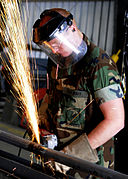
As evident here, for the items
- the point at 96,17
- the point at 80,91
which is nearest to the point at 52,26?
the point at 80,91

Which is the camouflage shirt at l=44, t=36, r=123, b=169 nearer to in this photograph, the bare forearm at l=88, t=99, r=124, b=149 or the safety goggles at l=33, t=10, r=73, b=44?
the bare forearm at l=88, t=99, r=124, b=149

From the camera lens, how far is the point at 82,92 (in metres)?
1.69

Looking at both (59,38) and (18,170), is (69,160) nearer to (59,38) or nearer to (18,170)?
(18,170)

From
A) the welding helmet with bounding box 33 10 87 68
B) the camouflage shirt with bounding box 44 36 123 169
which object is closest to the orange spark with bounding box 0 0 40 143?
the camouflage shirt with bounding box 44 36 123 169

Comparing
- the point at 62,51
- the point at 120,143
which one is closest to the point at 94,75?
the point at 62,51

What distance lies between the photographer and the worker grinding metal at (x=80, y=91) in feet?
5.00

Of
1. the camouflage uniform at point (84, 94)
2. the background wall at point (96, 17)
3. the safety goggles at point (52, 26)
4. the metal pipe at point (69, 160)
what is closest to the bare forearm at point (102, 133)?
the camouflage uniform at point (84, 94)

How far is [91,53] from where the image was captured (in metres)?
1.67

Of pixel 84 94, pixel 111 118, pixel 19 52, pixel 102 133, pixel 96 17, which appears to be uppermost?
pixel 96 17

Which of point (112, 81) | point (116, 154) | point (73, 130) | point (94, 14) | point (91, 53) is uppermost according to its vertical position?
point (94, 14)

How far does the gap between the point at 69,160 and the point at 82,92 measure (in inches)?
27.0

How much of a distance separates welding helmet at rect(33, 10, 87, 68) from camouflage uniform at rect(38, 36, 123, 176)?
8 centimetres

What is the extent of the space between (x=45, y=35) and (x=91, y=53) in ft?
1.24

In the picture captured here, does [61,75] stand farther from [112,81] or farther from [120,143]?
[120,143]
